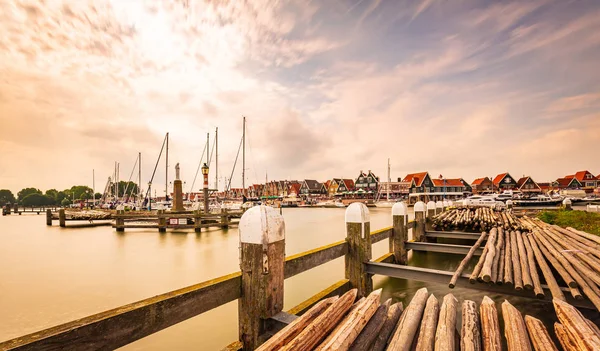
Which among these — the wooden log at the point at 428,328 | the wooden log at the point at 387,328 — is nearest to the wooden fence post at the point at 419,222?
the wooden log at the point at 428,328

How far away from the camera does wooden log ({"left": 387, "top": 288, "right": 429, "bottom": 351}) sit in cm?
219

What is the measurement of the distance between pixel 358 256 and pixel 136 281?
29.5 feet

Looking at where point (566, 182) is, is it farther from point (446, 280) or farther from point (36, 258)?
point (36, 258)

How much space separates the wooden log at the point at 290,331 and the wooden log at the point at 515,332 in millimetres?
1530

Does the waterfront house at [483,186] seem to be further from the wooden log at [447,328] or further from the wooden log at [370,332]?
the wooden log at [370,332]

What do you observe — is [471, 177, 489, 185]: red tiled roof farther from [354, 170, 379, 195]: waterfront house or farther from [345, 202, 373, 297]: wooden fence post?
[345, 202, 373, 297]: wooden fence post

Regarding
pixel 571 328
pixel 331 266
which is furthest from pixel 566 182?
pixel 571 328

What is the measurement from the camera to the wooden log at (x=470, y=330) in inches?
84.8

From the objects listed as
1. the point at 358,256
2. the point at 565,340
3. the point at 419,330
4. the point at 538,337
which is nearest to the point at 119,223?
the point at 358,256

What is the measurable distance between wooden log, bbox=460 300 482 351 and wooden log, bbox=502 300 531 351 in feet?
0.68

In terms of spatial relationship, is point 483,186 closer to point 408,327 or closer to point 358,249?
point 358,249

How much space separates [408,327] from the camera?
2463 millimetres

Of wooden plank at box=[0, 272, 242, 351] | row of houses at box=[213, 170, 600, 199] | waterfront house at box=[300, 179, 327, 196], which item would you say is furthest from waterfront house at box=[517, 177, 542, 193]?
wooden plank at box=[0, 272, 242, 351]

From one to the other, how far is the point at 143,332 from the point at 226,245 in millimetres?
15508
